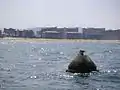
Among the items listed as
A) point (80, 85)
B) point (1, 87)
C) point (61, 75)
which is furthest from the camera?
point (61, 75)

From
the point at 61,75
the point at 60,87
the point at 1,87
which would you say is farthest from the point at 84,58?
the point at 1,87

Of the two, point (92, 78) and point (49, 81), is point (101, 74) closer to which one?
point (92, 78)

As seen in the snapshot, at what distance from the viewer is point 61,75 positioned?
151ft

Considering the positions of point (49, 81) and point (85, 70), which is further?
point (85, 70)

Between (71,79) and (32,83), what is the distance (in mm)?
5033

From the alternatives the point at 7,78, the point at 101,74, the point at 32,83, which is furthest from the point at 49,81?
the point at 101,74

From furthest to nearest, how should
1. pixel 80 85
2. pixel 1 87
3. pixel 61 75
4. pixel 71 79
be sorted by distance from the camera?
pixel 61 75
pixel 71 79
pixel 80 85
pixel 1 87

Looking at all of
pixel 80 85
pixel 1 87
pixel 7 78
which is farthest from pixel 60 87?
pixel 7 78

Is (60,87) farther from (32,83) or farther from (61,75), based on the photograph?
(61,75)

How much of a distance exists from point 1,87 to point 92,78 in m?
10.9

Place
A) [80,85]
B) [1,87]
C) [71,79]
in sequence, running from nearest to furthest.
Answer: [1,87] < [80,85] < [71,79]

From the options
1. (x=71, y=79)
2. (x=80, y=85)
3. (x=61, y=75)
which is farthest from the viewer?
(x=61, y=75)

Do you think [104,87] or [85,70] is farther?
[85,70]

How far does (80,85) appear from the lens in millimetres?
39188
